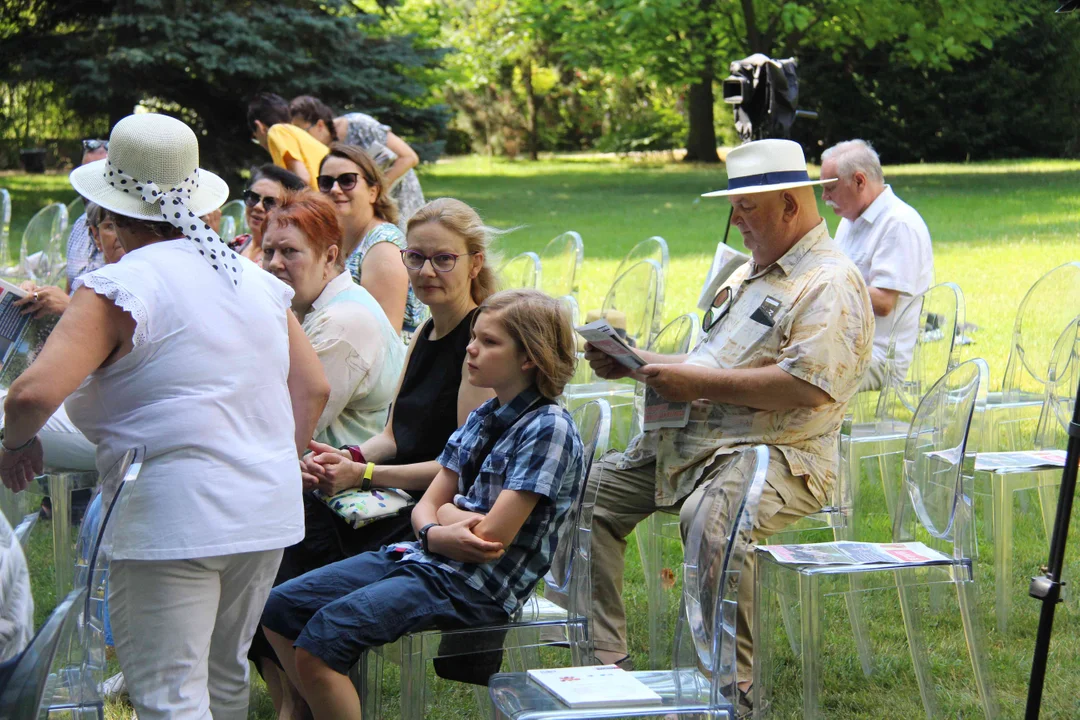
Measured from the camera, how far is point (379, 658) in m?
2.98

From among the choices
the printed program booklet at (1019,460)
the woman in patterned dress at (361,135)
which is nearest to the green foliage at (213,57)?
the woman in patterned dress at (361,135)

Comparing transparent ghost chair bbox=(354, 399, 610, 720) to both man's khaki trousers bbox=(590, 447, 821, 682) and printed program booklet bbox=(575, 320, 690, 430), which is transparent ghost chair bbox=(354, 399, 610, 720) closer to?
printed program booklet bbox=(575, 320, 690, 430)

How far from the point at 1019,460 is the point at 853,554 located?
1.25 meters

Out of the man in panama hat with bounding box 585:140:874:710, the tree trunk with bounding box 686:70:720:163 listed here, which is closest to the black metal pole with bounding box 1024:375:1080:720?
the man in panama hat with bounding box 585:140:874:710

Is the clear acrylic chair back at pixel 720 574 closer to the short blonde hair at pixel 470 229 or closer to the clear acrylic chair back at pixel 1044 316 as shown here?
the short blonde hair at pixel 470 229

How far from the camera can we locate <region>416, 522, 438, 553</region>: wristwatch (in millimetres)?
2955

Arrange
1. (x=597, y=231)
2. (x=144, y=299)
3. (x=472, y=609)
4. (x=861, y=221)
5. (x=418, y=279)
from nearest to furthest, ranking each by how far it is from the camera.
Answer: (x=144, y=299), (x=472, y=609), (x=418, y=279), (x=861, y=221), (x=597, y=231)

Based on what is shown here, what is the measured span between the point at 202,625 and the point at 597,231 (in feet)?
42.7

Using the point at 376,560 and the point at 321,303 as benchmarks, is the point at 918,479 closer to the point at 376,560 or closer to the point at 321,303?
the point at 376,560

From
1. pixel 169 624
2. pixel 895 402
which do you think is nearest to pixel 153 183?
pixel 169 624

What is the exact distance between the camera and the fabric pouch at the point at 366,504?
3.30 metres

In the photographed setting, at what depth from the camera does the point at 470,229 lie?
3.47m

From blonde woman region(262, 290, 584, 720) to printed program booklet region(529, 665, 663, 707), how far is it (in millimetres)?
293

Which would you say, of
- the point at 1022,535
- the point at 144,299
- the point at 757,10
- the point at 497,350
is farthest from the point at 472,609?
the point at 757,10
